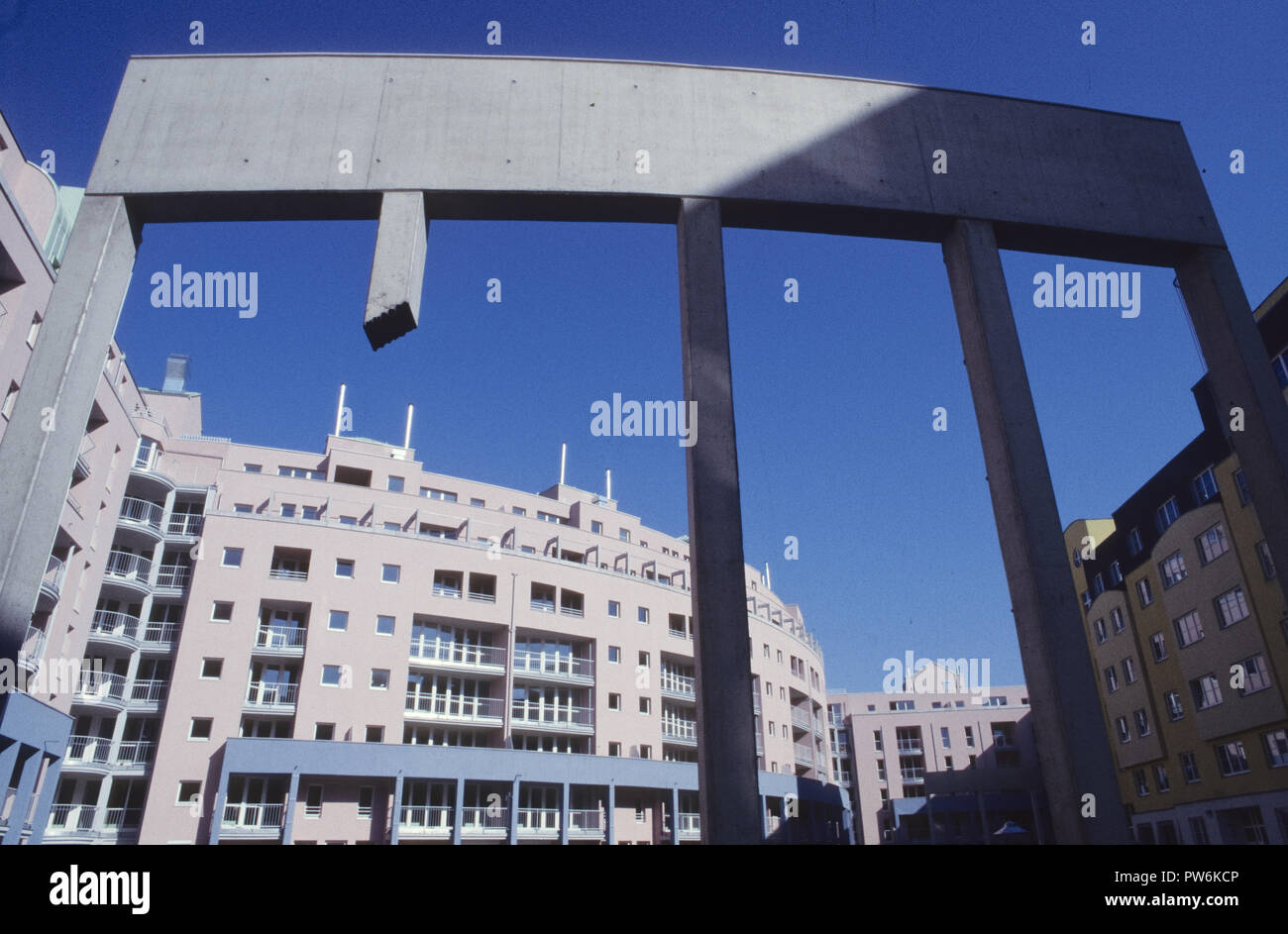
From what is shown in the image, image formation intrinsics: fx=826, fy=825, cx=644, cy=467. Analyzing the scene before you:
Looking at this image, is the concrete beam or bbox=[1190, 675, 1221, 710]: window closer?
the concrete beam

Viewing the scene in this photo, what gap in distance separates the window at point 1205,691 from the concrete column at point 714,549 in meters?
30.4

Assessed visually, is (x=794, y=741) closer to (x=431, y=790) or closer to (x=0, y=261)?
(x=431, y=790)

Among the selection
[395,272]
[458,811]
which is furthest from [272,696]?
[395,272]

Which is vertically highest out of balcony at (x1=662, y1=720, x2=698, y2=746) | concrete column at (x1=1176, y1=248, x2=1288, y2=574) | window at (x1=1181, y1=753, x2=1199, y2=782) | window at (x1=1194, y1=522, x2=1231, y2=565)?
window at (x1=1194, y1=522, x2=1231, y2=565)

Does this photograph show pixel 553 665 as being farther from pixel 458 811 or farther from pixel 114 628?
pixel 114 628

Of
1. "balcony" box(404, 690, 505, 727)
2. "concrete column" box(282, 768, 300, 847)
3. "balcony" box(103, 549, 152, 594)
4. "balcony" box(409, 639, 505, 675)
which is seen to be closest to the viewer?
"concrete column" box(282, 768, 300, 847)

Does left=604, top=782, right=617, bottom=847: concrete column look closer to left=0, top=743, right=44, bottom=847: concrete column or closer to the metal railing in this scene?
the metal railing

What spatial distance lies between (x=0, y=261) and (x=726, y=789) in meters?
22.5

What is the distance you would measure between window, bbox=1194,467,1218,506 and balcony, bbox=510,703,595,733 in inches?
1129

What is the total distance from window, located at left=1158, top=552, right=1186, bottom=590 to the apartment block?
0.06 m

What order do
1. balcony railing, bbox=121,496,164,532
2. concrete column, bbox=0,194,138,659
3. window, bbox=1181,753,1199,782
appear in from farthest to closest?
balcony railing, bbox=121,496,164,532 < window, bbox=1181,753,1199,782 < concrete column, bbox=0,194,138,659

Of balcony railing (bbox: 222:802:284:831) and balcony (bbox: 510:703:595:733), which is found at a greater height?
balcony (bbox: 510:703:595:733)

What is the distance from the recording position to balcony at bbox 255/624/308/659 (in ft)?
118

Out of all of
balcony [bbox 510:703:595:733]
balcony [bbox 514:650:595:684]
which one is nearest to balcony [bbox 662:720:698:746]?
balcony [bbox 510:703:595:733]
